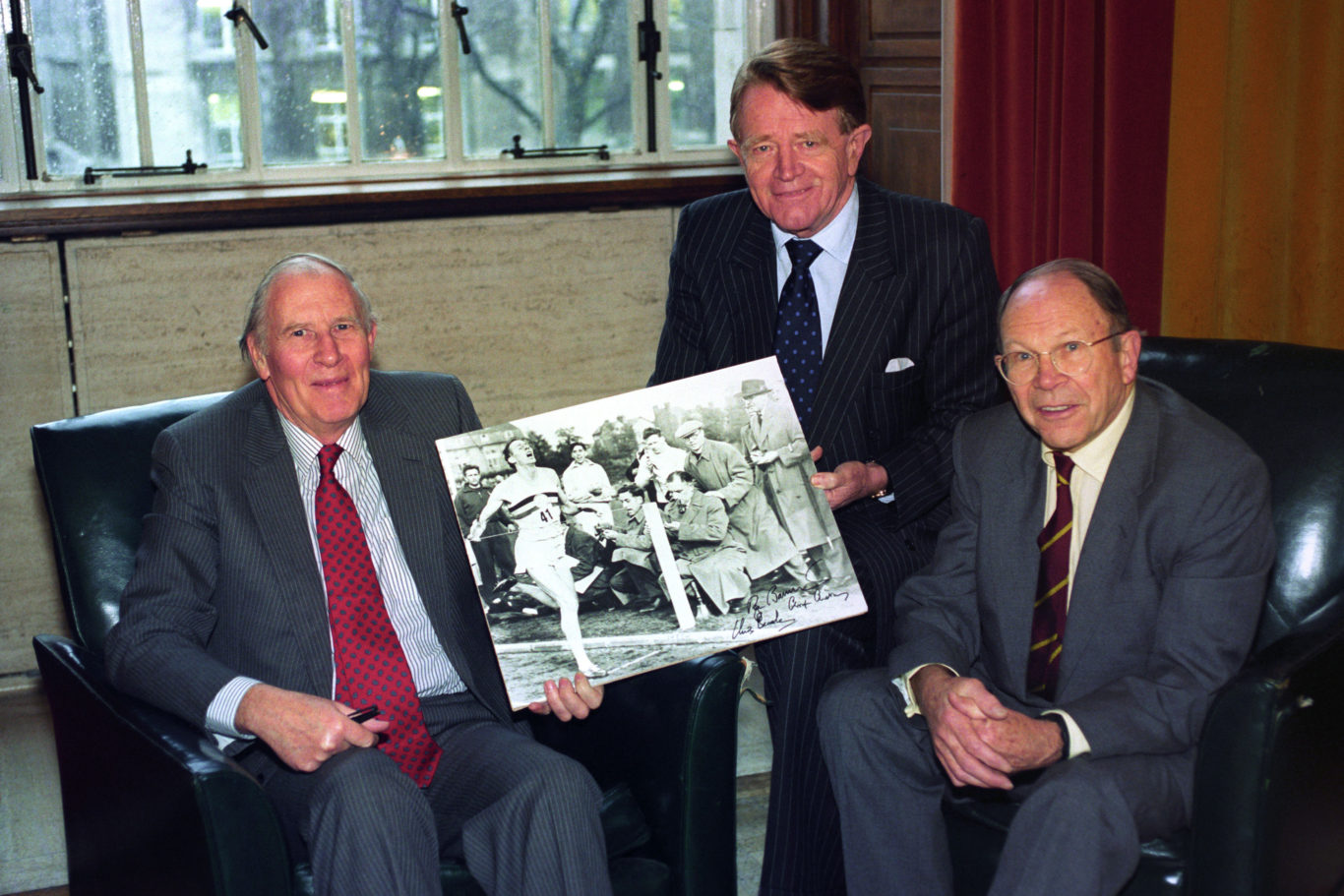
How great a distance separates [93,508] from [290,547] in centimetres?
40

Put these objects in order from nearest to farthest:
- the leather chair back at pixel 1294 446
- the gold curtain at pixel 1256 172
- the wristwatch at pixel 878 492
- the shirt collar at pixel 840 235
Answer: the leather chair back at pixel 1294 446 → the wristwatch at pixel 878 492 → the shirt collar at pixel 840 235 → the gold curtain at pixel 1256 172

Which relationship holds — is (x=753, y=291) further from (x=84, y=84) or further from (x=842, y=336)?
(x=84, y=84)

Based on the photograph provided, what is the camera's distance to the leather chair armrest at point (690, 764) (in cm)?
199

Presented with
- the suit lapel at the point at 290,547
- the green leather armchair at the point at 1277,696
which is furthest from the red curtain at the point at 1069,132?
the suit lapel at the point at 290,547

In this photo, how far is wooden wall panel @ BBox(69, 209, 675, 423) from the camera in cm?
375

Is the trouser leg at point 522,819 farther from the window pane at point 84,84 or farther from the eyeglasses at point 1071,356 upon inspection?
the window pane at point 84,84

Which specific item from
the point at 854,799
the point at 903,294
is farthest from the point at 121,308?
the point at 854,799

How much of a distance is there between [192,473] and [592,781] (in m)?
0.80

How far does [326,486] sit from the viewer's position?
7.04ft

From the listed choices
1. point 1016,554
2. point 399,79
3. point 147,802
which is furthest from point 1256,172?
point 147,802

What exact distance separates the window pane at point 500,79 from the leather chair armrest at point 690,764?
2.63 metres

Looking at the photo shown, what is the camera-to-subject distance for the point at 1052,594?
206 cm

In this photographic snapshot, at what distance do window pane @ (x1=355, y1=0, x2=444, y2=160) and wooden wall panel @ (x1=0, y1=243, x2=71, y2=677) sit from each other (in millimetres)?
1046

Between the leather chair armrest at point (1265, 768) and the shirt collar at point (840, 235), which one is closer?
the leather chair armrest at point (1265, 768)
